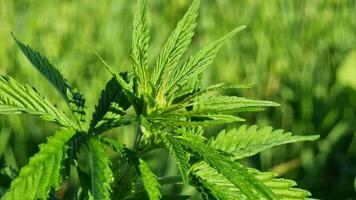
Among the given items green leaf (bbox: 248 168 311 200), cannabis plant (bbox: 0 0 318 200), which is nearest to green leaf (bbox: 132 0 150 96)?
cannabis plant (bbox: 0 0 318 200)

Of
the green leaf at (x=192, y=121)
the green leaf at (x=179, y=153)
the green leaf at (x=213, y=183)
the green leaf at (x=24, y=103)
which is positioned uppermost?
the green leaf at (x=24, y=103)

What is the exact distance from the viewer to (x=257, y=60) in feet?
8.75

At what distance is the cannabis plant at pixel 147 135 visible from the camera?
32.5 inches

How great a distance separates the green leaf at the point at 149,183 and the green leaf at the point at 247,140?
184 mm

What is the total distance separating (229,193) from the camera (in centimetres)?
93

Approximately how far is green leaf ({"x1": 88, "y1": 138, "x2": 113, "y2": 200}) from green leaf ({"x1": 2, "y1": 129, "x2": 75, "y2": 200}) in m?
0.04

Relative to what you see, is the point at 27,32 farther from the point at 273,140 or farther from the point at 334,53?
the point at 273,140

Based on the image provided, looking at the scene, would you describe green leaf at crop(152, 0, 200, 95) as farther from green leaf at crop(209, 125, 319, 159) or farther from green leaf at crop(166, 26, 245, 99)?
green leaf at crop(209, 125, 319, 159)

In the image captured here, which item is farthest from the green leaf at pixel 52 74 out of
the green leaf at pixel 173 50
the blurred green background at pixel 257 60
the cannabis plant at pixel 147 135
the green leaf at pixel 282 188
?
the blurred green background at pixel 257 60

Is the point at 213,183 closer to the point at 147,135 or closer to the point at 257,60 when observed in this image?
the point at 147,135

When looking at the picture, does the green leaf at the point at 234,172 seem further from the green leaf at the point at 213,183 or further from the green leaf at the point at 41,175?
the green leaf at the point at 41,175

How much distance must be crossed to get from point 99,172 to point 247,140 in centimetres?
32

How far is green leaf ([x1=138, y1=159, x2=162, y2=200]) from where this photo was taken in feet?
2.73

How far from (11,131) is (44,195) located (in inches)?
62.5
